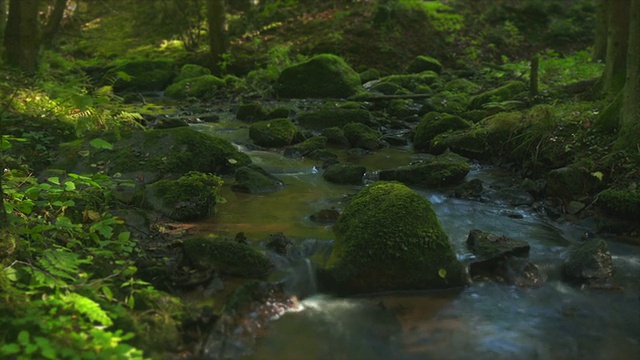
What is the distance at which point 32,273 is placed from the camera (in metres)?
3.96

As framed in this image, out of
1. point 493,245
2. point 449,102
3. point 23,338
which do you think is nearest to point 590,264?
point 493,245

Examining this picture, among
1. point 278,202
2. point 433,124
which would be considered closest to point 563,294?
point 278,202

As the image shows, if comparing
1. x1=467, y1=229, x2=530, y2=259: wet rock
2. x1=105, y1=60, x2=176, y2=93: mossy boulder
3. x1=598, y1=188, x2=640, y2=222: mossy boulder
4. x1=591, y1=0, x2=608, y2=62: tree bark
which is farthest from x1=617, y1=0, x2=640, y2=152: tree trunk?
x1=105, y1=60, x2=176, y2=93: mossy boulder

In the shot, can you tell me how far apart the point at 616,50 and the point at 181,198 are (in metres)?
7.21

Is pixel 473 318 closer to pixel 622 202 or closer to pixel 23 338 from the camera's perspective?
pixel 622 202

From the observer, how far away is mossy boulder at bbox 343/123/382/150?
973 centimetres

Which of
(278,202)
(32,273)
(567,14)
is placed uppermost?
(567,14)

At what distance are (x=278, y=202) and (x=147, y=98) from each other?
898 cm

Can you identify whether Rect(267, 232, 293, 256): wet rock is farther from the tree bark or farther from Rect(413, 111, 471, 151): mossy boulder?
the tree bark

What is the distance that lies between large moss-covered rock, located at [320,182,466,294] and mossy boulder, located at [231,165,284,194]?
2246 millimetres

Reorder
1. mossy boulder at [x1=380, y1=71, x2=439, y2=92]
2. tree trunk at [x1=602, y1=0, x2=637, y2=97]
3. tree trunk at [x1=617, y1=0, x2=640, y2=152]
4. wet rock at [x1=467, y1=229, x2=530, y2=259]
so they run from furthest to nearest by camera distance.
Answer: mossy boulder at [x1=380, y1=71, x2=439, y2=92]
tree trunk at [x1=602, y1=0, x2=637, y2=97]
tree trunk at [x1=617, y1=0, x2=640, y2=152]
wet rock at [x1=467, y1=229, x2=530, y2=259]

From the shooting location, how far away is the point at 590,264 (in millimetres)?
5266

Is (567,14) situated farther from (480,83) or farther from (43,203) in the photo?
(43,203)

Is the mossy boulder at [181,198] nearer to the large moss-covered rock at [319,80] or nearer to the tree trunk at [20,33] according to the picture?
the tree trunk at [20,33]
